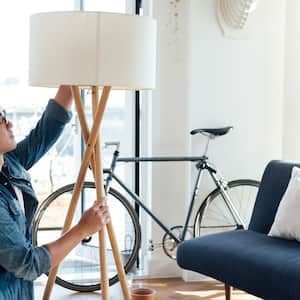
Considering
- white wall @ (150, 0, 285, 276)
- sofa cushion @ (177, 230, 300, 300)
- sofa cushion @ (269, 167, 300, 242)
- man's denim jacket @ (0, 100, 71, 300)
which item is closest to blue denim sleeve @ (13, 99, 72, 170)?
man's denim jacket @ (0, 100, 71, 300)

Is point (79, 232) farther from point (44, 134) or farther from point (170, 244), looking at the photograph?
point (170, 244)

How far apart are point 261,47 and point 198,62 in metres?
0.45

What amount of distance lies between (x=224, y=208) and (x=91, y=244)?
0.91 metres

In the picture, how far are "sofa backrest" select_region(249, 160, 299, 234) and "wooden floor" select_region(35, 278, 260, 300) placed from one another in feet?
1.77

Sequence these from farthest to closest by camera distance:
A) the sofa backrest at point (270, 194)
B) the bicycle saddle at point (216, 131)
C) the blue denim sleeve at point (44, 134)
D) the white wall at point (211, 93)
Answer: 1. the white wall at point (211, 93)
2. the bicycle saddle at point (216, 131)
3. the sofa backrest at point (270, 194)
4. the blue denim sleeve at point (44, 134)

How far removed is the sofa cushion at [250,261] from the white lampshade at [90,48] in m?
1.22

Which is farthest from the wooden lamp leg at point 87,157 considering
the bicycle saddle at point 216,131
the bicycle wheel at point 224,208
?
the bicycle wheel at point 224,208

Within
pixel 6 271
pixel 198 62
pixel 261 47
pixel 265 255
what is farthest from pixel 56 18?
pixel 261 47

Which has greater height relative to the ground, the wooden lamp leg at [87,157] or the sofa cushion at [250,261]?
the wooden lamp leg at [87,157]

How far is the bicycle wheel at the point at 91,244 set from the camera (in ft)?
12.3

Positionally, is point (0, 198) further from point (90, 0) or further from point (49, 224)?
point (49, 224)

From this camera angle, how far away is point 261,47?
158 inches

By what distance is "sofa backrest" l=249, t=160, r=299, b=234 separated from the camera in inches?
133

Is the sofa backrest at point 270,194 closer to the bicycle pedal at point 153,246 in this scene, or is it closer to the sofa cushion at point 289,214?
the sofa cushion at point 289,214
